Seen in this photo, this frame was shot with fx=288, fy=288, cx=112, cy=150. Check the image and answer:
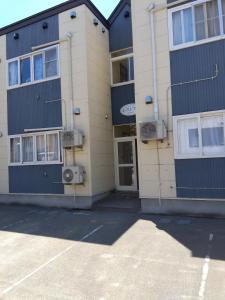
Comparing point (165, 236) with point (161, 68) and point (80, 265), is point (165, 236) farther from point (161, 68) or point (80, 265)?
point (161, 68)

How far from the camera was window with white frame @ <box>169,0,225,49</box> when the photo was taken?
7.23m

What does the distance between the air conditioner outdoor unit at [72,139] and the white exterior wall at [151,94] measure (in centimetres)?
191

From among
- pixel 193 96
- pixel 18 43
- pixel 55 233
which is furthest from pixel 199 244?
pixel 18 43

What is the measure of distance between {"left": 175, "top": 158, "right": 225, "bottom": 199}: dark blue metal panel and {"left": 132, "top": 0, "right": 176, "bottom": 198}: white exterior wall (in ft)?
0.76

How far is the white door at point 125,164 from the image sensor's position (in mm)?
10289

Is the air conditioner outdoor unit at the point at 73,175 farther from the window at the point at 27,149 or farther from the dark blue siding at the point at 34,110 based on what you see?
the window at the point at 27,149

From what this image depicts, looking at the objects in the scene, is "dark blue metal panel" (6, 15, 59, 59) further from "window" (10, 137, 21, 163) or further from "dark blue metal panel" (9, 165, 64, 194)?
"dark blue metal panel" (9, 165, 64, 194)

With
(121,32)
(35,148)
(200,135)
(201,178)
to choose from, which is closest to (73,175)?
(35,148)

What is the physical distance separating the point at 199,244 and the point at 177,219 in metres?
Answer: 1.75

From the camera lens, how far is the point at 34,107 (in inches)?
393

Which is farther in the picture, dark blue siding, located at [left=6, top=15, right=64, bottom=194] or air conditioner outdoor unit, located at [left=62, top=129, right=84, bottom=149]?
dark blue siding, located at [left=6, top=15, right=64, bottom=194]

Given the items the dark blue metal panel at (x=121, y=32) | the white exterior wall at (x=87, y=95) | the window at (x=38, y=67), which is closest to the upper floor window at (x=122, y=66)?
the dark blue metal panel at (x=121, y=32)

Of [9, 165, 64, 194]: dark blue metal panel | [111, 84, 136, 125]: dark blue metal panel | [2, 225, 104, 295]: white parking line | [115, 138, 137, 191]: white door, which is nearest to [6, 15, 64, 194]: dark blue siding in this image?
[9, 165, 64, 194]: dark blue metal panel

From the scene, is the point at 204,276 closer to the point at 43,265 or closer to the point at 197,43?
the point at 43,265
